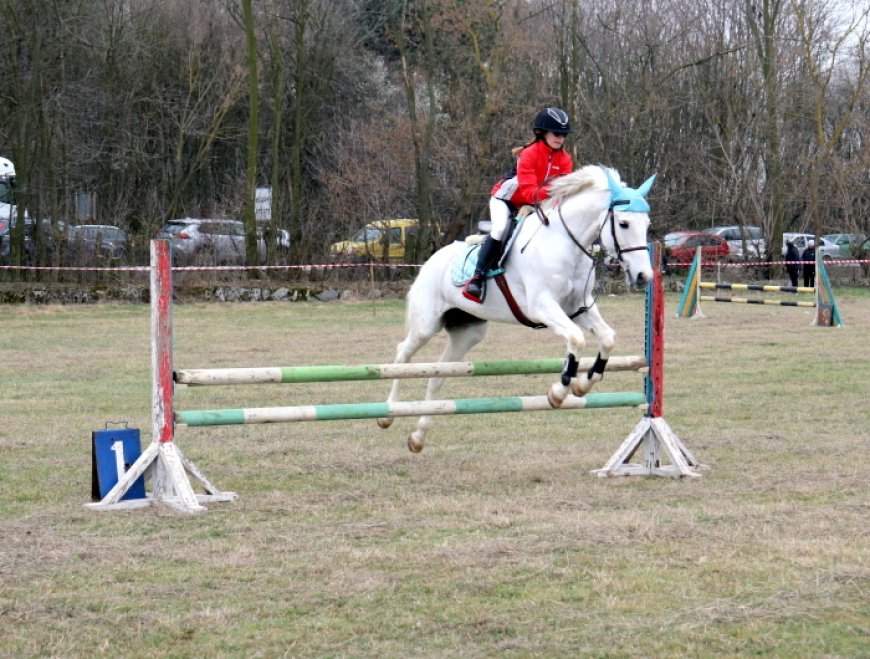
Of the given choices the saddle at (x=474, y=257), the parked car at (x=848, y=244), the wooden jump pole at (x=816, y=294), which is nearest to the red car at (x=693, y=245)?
the parked car at (x=848, y=244)

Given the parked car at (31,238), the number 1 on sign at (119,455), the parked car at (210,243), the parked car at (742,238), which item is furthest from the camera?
the parked car at (742,238)

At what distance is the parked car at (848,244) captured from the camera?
3209 centimetres

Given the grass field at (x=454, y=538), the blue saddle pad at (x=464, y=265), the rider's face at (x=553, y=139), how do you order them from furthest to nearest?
the blue saddle pad at (x=464, y=265)
the rider's face at (x=553, y=139)
the grass field at (x=454, y=538)

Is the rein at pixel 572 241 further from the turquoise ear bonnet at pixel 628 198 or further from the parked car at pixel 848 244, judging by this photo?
the parked car at pixel 848 244

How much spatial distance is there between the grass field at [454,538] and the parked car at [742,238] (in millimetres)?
20953

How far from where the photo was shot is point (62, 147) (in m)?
29.5

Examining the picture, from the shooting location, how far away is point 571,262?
747cm

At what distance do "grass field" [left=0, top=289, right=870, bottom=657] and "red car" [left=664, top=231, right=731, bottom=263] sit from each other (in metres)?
20.3

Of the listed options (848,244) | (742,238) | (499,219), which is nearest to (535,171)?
(499,219)

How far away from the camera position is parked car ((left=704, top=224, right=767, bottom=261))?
32.3 m

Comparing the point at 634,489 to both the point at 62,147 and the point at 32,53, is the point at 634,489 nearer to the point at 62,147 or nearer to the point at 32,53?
the point at 32,53

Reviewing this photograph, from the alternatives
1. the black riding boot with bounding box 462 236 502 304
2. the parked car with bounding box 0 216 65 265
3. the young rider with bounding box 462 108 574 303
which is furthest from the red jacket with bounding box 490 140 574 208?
the parked car with bounding box 0 216 65 265

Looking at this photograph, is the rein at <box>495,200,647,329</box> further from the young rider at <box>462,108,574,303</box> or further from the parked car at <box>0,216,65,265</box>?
the parked car at <box>0,216,65,265</box>

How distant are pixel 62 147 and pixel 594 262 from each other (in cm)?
2440
